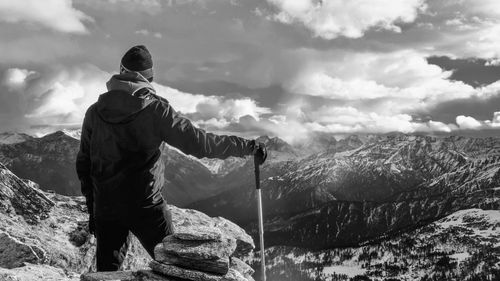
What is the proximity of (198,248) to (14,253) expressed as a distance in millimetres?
7763

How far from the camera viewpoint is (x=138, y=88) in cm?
813

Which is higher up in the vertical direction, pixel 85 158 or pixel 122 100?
pixel 122 100

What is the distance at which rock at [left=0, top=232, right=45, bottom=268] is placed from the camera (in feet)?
45.3

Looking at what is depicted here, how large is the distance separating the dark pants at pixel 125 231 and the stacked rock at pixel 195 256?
22 centimetres

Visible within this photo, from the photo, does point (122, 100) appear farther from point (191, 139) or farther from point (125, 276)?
point (125, 276)

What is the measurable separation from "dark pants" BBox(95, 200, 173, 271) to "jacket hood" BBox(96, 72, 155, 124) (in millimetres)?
1650

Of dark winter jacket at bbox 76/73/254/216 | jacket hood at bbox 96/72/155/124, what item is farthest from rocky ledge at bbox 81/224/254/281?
jacket hood at bbox 96/72/155/124

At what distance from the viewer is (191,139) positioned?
7902 mm

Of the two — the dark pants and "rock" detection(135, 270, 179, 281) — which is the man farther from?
"rock" detection(135, 270, 179, 281)

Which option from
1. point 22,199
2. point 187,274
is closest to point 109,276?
point 187,274

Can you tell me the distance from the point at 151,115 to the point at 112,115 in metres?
0.70

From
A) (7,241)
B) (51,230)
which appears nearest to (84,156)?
(7,241)

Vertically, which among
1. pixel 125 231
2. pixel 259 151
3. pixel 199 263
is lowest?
pixel 199 263

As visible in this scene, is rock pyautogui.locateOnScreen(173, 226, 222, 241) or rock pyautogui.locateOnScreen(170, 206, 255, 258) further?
rock pyautogui.locateOnScreen(170, 206, 255, 258)
